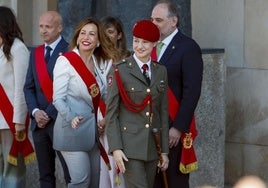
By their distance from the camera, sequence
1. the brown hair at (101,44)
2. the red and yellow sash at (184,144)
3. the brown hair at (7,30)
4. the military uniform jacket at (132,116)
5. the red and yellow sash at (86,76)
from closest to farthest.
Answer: the military uniform jacket at (132,116) → the red and yellow sash at (184,144) → the red and yellow sash at (86,76) → the brown hair at (101,44) → the brown hair at (7,30)

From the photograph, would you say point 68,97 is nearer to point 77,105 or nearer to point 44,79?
point 77,105

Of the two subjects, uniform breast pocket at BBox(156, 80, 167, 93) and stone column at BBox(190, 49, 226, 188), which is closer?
uniform breast pocket at BBox(156, 80, 167, 93)

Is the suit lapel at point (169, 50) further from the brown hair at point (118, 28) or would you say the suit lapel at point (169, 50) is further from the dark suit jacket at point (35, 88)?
the dark suit jacket at point (35, 88)

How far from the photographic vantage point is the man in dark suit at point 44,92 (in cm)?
751

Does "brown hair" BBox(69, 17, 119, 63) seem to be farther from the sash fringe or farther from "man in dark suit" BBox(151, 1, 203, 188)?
the sash fringe

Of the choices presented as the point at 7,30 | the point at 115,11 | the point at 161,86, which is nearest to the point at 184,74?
the point at 161,86

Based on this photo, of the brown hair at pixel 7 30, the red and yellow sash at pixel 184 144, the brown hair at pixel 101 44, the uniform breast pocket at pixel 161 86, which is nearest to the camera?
the uniform breast pocket at pixel 161 86

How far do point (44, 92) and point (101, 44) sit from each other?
63cm

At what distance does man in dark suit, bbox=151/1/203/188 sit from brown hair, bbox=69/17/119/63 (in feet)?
1.46

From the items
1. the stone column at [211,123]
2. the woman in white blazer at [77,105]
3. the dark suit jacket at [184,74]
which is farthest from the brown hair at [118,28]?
the stone column at [211,123]

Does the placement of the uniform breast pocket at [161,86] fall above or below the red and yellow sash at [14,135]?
above

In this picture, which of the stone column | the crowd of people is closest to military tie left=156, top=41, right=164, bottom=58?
the crowd of people

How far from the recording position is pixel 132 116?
6508 mm

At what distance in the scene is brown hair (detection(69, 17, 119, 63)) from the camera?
23.6 ft
